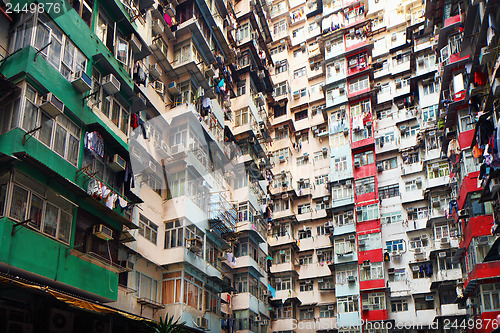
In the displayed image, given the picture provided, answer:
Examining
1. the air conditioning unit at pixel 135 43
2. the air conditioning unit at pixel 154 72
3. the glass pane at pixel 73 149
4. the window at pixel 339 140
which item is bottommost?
the glass pane at pixel 73 149

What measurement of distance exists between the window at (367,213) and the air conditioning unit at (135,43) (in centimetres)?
2025

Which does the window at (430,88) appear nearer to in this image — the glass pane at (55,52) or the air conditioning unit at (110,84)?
the air conditioning unit at (110,84)

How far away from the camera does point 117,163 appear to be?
15.7 meters

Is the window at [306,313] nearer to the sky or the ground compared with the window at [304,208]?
nearer to the ground

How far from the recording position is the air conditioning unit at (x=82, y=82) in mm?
13898

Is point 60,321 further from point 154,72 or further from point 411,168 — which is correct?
point 411,168

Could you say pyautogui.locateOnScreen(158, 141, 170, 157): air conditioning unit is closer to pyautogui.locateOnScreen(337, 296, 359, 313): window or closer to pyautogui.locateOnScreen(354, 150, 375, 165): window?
pyautogui.locateOnScreen(337, 296, 359, 313): window

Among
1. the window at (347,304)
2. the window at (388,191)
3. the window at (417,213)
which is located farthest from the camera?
the window at (388,191)

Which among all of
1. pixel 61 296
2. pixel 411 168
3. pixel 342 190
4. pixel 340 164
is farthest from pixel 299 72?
pixel 61 296

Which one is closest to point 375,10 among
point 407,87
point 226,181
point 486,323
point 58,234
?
point 407,87

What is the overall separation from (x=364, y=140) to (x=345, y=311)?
1216 centimetres

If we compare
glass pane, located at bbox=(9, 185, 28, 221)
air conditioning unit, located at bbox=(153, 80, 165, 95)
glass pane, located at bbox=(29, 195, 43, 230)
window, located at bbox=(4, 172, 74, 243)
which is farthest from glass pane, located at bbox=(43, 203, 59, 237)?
air conditioning unit, located at bbox=(153, 80, 165, 95)

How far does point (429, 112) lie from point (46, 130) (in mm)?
27440

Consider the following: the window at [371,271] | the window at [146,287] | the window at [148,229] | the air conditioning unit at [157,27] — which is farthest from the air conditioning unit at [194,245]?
the window at [371,271]
